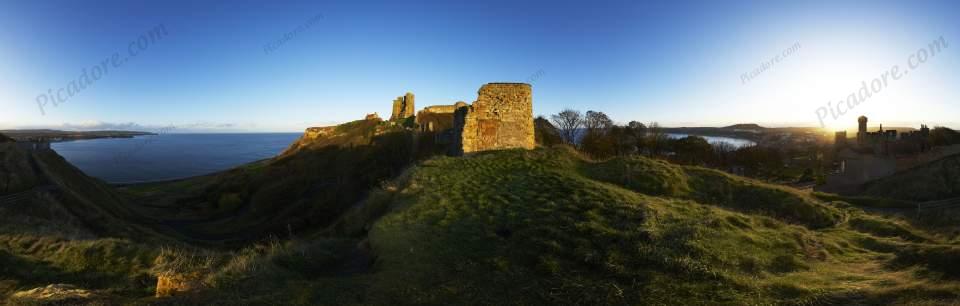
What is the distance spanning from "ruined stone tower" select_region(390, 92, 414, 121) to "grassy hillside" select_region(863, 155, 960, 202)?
5889 centimetres

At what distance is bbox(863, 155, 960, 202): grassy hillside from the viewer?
21.5 meters

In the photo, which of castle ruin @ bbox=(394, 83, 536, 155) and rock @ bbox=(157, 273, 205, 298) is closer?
rock @ bbox=(157, 273, 205, 298)

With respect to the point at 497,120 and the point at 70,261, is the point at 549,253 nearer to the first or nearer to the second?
the point at 70,261

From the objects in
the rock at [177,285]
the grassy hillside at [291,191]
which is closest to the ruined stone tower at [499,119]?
the grassy hillside at [291,191]

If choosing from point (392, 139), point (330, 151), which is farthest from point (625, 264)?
point (330, 151)

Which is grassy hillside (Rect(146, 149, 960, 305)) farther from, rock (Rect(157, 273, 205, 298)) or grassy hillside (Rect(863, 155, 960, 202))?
grassy hillside (Rect(863, 155, 960, 202))

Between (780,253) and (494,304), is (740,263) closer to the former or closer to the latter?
(780,253)

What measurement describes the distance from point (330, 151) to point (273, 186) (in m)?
13.6

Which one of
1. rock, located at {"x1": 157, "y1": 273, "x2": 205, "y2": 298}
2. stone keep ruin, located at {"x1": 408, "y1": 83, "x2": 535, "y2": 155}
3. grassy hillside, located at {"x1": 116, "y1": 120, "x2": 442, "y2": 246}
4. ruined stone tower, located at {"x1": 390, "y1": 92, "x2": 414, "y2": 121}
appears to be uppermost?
ruined stone tower, located at {"x1": 390, "y1": 92, "x2": 414, "y2": 121}

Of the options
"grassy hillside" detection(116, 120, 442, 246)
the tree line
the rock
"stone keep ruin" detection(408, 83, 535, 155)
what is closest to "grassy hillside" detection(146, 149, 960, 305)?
the rock

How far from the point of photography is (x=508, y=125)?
1805 centimetres

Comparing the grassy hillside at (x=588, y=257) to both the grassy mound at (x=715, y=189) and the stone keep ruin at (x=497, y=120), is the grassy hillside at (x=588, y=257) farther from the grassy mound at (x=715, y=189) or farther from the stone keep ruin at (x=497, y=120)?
the stone keep ruin at (x=497, y=120)

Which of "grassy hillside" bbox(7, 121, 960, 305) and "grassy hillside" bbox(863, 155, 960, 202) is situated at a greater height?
"grassy hillside" bbox(7, 121, 960, 305)

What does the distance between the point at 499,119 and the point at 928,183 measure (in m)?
26.3
